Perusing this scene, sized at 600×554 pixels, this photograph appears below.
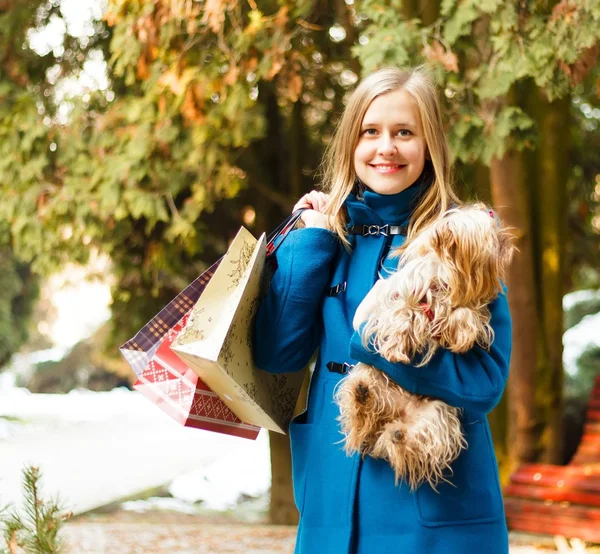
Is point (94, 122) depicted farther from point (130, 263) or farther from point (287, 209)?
point (287, 209)

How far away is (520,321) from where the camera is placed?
6.92 meters

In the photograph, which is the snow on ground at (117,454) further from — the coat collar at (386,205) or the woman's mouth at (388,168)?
the woman's mouth at (388,168)

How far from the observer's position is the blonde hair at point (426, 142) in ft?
7.31

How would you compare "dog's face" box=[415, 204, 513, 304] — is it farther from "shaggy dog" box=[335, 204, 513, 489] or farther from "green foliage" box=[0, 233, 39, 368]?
"green foliage" box=[0, 233, 39, 368]

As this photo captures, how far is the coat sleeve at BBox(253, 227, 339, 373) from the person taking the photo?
7.42ft

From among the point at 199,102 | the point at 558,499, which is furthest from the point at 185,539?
the point at 199,102

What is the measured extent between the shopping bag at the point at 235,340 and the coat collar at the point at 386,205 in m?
0.26

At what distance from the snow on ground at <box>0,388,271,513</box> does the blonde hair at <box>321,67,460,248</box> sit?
21.4ft

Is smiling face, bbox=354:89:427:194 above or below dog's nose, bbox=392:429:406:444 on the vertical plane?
above

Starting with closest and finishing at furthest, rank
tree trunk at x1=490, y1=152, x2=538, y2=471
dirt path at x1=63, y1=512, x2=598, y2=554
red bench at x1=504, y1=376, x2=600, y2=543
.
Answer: red bench at x1=504, y1=376, x2=600, y2=543
dirt path at x1=63, y1=512, x2=598, y2=554
tree trunk at x1=490, y1=152, x2=538, y2=471

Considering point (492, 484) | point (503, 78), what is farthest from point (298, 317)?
point (503, 78)

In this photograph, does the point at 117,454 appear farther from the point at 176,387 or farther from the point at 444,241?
the point at 444,241

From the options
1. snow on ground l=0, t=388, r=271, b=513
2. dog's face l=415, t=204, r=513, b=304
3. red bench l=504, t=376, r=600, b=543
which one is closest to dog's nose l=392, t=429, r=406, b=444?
dog's face l=415, t=204, r=513, b=304

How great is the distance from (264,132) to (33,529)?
4489 mm
